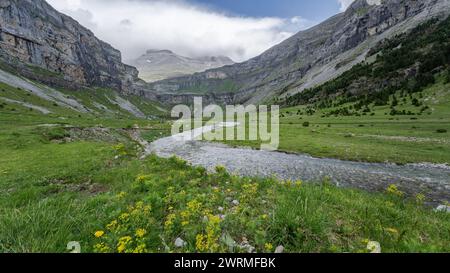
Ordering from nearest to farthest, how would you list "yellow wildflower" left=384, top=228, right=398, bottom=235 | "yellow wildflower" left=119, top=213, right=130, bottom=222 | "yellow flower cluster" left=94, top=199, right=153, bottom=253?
"yellow flower cluster" left=94, top=199, right=153, bottom=253 < "yellow wildflower" left=384, top=228, right=398, bottom=235 < "yellow wildflower" left=119, top=213, right=130, bottom=222

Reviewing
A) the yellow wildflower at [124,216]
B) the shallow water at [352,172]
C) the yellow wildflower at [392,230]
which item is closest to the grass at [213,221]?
the yellow wildflower at [124,216]

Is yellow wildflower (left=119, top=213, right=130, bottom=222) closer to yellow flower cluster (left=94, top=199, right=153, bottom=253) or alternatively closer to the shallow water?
yellow flower cluster (left=94, top=199, right=153, bottom=253)

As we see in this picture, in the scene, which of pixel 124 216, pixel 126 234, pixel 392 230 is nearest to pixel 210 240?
pixel 126 234

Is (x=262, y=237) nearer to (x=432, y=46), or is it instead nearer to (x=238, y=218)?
(x=238, y=218)

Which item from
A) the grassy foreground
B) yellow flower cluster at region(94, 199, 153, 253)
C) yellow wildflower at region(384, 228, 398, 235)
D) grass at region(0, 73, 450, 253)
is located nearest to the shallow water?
grass at region(0, 73, 450, 253)

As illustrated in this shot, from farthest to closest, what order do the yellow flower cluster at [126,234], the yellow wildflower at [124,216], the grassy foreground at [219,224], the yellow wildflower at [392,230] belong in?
the yellow wildflower at [124,216] < the yellow wildflower at [392,230] < the grassy foreground at [219,224] < the yellow flower cluster at [126,234]

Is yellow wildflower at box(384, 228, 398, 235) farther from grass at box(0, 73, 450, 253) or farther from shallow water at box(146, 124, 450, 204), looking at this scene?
shallow water at box(146, 124, 450, 204)

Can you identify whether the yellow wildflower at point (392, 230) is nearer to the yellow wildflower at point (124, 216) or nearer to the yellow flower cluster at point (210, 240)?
the yellow flower cluster at point (210, 240)

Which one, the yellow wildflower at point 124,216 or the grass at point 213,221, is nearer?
the grass at point 213,221

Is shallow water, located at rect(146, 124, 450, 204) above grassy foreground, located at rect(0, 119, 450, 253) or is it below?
below

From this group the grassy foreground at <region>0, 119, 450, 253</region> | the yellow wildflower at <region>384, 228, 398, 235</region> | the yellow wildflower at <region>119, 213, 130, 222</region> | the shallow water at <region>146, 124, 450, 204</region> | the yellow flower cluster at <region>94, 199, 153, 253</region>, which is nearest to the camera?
the yellow flower cluster at <region>94, 199, 153, 253</region>

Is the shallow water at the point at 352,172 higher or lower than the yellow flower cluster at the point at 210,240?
lower

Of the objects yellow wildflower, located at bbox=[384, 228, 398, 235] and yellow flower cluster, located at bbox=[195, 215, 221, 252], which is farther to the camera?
yellow wildflower, located at bbox=[384, 228, 398, 235]

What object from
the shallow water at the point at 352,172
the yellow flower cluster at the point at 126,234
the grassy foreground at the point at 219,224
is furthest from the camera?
the shallow water at the point at 352,172
